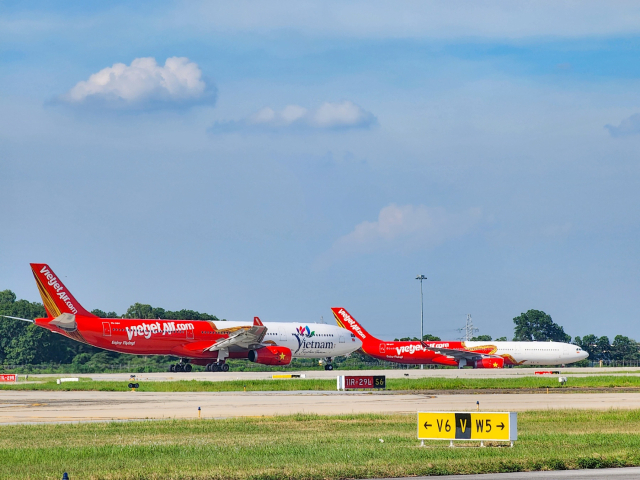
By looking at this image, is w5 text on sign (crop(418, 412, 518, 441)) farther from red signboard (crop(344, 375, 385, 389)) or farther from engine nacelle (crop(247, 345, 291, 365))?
engine nacelle (crop(247, 345, 291, 365))

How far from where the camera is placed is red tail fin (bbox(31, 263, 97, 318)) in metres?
73.7

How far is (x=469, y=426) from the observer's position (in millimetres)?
22234

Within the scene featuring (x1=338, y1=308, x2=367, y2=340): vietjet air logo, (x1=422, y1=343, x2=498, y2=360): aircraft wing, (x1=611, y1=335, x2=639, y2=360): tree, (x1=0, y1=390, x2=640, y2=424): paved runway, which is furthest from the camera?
(x1=611, y1=335, x2=639, y2=360): tree

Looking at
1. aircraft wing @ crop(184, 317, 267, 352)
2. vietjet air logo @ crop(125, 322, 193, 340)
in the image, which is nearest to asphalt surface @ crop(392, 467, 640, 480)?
vietjet air logo @ crop(125, 322, 193, 340)

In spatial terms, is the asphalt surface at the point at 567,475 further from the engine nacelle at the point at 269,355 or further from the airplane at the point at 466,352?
the airplane at the point at 466,352

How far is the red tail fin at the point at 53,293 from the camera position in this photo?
242ft

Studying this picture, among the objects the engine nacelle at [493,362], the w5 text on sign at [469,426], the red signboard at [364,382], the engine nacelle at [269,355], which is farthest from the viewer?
the engine nacelle at [493,362]

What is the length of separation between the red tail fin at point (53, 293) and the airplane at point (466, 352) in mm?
38158

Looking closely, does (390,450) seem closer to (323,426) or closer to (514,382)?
(323,426)

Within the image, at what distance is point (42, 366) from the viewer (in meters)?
109

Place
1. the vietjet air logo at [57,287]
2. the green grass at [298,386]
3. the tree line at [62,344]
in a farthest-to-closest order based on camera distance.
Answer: the tree line at [62,344]
the vietjet air logo at [57,287]
the green grass at [298,386]

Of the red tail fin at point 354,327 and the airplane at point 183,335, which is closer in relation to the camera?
the airplane at point 183,335

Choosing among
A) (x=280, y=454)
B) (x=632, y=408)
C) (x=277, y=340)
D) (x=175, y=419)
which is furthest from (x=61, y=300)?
(x=280, y=454)

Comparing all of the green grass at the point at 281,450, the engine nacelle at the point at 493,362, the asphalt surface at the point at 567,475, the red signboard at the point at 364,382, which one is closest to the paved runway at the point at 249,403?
the red signboard at the point at 364,382
